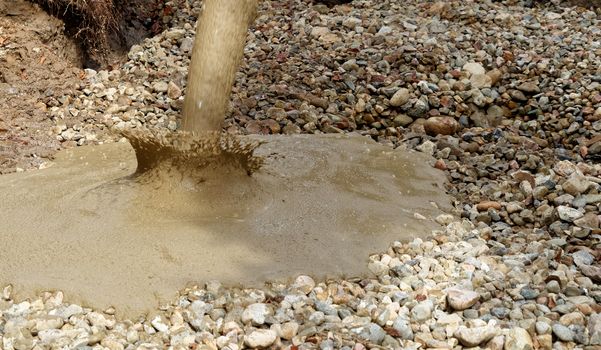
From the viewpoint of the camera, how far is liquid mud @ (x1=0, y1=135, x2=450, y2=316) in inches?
114

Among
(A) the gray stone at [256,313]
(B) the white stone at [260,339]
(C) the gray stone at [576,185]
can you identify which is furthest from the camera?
(C) the gray stone at [576,185]

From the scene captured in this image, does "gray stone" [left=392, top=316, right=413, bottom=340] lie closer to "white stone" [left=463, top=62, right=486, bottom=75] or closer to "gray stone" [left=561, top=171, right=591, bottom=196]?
"gray stone" [left=561, top=171, right=591, bottom=196]

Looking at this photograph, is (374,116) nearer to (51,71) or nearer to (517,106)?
(517,106)

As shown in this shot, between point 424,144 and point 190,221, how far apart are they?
1.95 m

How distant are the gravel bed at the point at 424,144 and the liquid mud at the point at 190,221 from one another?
115 mm

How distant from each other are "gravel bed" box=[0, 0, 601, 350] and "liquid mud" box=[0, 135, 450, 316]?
0.38 feet

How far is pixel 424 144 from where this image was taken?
466cm

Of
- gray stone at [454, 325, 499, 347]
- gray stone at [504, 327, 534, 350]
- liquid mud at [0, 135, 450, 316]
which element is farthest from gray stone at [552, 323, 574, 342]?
liquid mud at [0, 135, 450, 316]

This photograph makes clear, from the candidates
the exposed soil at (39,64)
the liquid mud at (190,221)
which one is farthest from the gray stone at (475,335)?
the exposed soil at (39,64)

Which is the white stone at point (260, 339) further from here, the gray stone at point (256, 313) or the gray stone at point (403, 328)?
the gray stone at point (403, 328)

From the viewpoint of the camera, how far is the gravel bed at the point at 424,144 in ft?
8.64

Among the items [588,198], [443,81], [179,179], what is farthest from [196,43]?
[443,81]

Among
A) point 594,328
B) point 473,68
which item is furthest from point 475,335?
point 473,68

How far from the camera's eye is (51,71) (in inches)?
211
